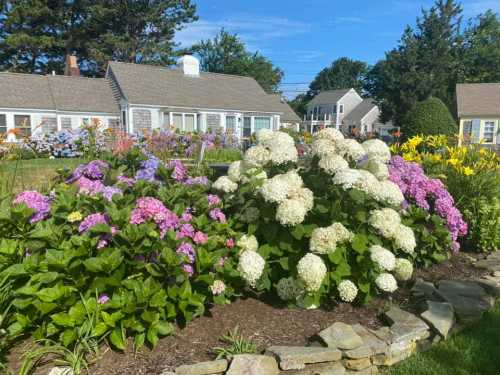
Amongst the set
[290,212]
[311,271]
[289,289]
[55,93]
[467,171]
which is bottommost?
[289,289]

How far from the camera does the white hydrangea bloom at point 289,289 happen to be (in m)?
2.56

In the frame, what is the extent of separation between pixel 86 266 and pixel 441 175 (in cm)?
357

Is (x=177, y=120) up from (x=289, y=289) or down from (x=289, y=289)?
up

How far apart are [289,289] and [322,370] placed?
0.56 m

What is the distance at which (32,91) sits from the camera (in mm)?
18812

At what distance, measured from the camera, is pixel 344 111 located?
4747cm

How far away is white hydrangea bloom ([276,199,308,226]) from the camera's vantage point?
2439 millimetres

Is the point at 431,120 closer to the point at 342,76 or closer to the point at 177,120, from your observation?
the point at 177,120

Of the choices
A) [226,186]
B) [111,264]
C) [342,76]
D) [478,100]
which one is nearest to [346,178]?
[226,186]

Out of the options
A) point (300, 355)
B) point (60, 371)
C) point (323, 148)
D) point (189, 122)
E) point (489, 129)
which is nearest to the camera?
point (60, 371)

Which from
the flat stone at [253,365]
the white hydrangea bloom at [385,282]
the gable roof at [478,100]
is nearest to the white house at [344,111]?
the gable roof at [478,100]

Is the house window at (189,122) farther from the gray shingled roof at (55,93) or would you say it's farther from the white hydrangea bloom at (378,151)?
the white hydrangea bloom at (378,151)

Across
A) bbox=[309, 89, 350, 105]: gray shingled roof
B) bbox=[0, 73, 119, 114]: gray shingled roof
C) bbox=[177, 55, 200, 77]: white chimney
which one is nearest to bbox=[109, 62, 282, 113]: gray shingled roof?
bbox=[177, 55, 200, 77]: white chimney

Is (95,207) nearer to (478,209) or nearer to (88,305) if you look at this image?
(88,305)
